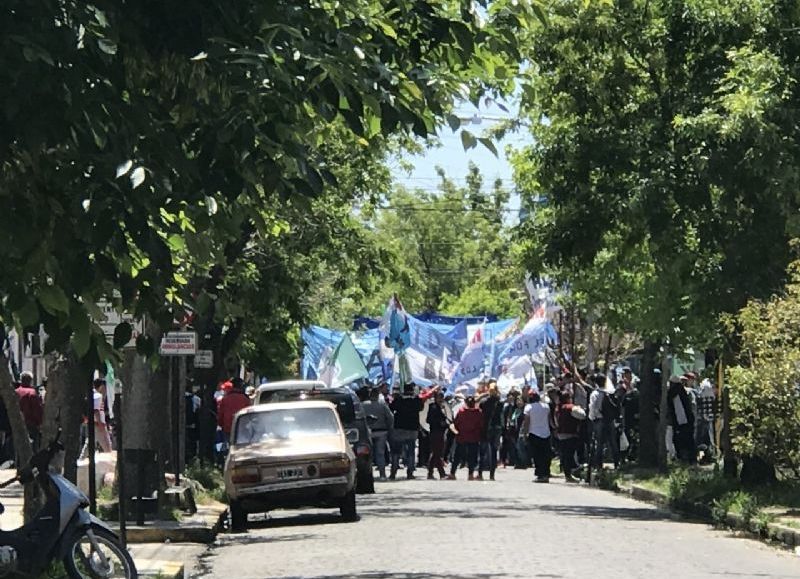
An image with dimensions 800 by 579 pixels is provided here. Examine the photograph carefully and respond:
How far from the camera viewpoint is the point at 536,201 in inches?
1128

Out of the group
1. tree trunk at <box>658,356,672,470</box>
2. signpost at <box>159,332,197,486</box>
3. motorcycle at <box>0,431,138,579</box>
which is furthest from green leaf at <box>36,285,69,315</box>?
tree trunk at <box>658,356,672,470</box>

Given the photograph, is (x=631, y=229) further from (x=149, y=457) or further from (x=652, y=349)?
(x=652, y=349)

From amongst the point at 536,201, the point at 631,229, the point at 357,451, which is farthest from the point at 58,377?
the point at 536,201

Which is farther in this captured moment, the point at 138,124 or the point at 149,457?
the point at 149,457

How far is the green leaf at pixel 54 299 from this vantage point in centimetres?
824

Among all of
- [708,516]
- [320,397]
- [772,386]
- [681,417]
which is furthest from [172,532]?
[681,417]

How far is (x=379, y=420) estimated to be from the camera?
33406mm

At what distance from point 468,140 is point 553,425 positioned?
84.5 feet

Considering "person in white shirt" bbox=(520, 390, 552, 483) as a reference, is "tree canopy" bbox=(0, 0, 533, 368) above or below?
above

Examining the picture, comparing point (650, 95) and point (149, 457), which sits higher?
point (650, 95)

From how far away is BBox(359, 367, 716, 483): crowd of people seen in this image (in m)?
33.3

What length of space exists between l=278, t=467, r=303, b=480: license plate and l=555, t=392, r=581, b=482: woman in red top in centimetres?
1226

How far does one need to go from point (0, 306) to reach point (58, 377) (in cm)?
620

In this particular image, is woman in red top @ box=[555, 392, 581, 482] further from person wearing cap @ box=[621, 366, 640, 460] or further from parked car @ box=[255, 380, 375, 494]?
parked car @ box=[255, 380, 375, 494]
